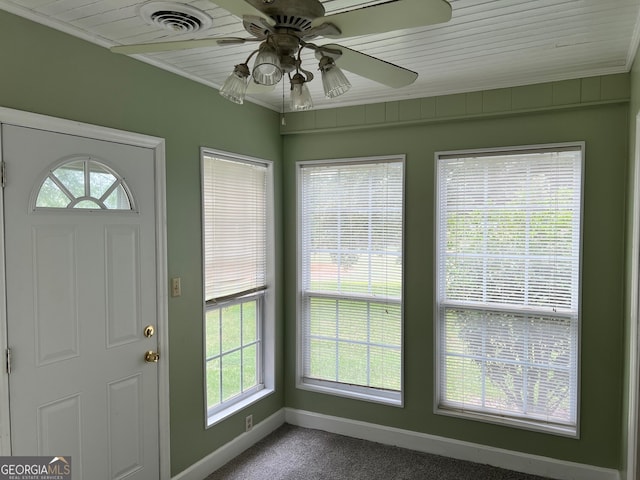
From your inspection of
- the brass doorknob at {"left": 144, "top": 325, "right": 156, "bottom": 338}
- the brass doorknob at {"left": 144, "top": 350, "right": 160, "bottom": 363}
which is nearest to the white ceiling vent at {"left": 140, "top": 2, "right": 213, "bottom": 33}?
the brass doorknob at {"left": 144, "top": 325, "right": 156, "bottom": 338}

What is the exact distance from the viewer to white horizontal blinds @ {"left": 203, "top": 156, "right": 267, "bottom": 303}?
299 cm

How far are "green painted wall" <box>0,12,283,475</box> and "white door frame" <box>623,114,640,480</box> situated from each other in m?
2.30

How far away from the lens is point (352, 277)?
3.49 metres

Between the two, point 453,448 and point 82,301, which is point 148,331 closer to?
point 82,301

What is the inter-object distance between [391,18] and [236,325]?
250cm

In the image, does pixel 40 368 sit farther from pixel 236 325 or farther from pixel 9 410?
pixel 236 325

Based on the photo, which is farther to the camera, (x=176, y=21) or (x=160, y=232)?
(x=160, y=232)

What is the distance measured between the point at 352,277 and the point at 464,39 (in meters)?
1.83

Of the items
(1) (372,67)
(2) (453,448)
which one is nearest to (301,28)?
(1) (372,67)

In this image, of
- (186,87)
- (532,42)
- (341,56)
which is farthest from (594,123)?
(186,87)

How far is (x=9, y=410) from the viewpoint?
189 centimetres

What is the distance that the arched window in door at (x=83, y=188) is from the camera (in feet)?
6.60

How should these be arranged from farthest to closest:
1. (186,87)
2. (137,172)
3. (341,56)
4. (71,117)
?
(186,87) → (137,172) → (71,117) → (341,56)

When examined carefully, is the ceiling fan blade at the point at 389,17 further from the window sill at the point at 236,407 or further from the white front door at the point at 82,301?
the window sill at the point at 236,407
